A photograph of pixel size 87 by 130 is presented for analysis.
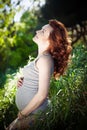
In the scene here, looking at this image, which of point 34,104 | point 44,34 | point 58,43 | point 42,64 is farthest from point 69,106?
point 44,34

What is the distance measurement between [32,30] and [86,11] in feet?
10.7

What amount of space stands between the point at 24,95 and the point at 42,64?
38 centimetres

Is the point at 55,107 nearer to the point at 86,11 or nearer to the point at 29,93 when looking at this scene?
the point at 29,93

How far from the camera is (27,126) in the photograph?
386 centimetres

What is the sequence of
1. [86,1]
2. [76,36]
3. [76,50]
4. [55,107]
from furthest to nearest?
1. [76,36]
2. [86,1]
3. [76,50]
4. [55,107]

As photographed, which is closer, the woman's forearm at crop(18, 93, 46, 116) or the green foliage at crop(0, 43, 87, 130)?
the woman's forearm at crop(18, 93, 46, 116)

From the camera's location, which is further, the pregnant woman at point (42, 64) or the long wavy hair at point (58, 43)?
the long wavy hair at point (58, 43)

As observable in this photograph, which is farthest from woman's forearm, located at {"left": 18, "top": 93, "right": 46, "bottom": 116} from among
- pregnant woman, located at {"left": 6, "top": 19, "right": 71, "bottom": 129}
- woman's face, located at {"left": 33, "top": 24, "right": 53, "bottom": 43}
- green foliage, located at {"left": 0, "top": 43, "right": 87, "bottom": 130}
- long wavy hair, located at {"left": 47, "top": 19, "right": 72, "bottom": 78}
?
woman's face, located at {"left": 33, "top": 24, "right": 53, "bottom": 43}

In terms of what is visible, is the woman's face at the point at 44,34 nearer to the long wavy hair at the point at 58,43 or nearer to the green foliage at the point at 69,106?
the long wavy hair at the point at 58,43

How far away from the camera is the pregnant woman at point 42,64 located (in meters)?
3.73

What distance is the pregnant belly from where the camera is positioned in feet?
12.6

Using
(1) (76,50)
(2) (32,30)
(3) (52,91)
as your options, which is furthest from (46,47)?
(2) (32,30)

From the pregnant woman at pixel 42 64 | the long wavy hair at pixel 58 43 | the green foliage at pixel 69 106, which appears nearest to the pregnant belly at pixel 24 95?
the pregnant woman at pixel 42 64

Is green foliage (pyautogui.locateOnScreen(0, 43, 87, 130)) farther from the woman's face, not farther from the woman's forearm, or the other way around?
the woman's face
